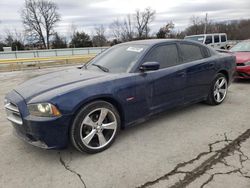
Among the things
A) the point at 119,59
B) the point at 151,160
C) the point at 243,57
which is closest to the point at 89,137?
the point at 151,160

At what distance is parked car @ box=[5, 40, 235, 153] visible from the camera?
288cm

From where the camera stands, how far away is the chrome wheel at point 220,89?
5.01 meters

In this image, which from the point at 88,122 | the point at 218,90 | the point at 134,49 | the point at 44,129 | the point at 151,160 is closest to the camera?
the point at 44,129

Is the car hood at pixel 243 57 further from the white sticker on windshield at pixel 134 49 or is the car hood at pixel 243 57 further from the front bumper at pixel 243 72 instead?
the white sticker on windshield at pixel 134 49

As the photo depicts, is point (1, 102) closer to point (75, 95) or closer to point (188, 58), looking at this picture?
point (75, 95)

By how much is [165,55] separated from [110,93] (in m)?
1.43

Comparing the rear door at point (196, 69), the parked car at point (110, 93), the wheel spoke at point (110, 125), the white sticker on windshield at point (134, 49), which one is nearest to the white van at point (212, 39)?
the rear door at point (196, 69)

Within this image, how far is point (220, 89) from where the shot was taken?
16.8ft

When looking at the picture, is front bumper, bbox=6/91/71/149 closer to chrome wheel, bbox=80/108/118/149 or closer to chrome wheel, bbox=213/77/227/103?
chrome wheel, bbox=80/108/118/149

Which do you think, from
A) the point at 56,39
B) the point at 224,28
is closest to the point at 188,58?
the point at 56,39

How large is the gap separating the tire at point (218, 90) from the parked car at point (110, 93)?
0.08 m

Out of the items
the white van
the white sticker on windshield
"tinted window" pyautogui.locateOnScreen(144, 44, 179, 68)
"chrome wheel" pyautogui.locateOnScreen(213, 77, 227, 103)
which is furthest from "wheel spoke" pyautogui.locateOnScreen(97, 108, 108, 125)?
the white van

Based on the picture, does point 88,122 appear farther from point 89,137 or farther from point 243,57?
point 243,57

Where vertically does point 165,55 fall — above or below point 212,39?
below
